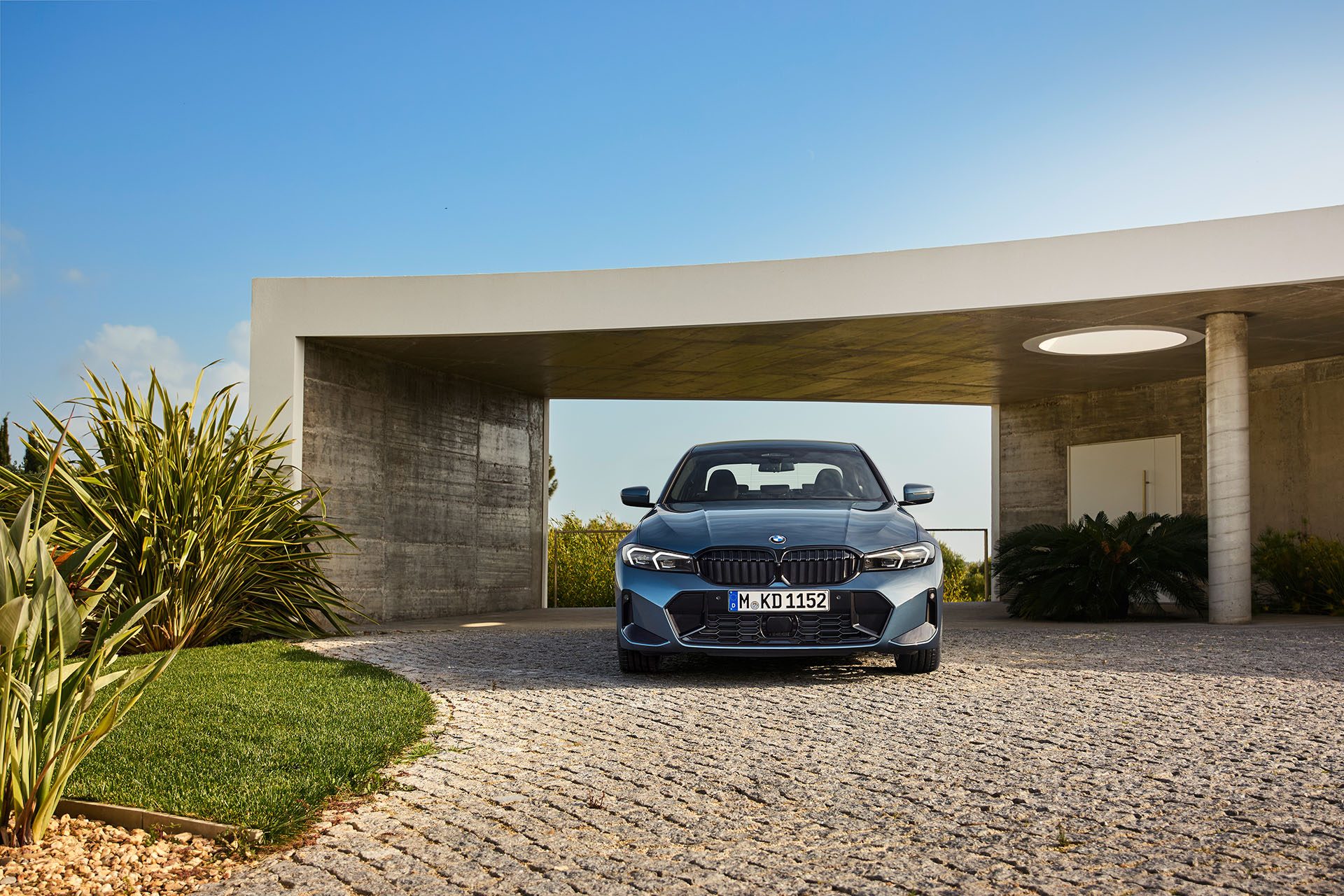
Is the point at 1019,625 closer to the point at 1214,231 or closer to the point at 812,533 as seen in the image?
the point at 1214,231

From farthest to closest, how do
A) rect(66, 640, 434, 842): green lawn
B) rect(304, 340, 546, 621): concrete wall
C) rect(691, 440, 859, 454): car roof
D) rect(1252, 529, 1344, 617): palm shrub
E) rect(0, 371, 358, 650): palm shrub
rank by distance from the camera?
rect(1252, 529, 1344, 617): palm shrub < rect(304, 340, 546, 621): concrete wall < rect(0, 371, 358, 650): palm shrub < rect(691, 440, 859, 454): car roof < rect(66, 640, 434, 842): green lawn

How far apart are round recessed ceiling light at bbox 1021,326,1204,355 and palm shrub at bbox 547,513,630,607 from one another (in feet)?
27.6

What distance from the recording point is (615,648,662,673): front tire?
6863mm

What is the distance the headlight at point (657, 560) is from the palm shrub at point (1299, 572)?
10.2 metres

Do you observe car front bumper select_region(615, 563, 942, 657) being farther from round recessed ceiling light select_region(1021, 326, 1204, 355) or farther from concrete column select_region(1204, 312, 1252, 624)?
round recessed ceiling light select_region(1021, 326, 1204, 355)

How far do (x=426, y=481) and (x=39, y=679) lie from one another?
1088 cm

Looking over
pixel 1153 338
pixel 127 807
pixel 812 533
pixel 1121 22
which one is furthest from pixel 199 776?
pixel 1121 22

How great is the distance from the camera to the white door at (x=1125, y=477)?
16.3 metres

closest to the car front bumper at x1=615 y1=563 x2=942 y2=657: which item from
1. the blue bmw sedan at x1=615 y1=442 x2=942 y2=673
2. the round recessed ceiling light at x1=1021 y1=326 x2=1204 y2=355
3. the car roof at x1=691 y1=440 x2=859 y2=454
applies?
the blue bmw sedan at x1=615 y1=442 x2=942 y2=673

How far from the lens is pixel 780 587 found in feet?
20.7

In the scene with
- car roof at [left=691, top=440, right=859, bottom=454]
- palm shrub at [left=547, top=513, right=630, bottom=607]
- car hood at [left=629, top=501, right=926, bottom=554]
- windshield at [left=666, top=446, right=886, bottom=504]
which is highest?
car roof at [left=691, top=440, right=859, bottom=454]

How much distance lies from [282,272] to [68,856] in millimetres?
9630

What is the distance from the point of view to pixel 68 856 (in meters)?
3.24

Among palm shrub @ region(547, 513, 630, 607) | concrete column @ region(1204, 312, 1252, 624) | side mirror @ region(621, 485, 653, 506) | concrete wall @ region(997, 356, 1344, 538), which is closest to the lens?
side mirror @ region(621, 485, 653, 506)
